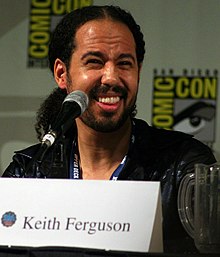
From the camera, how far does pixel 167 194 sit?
5.06 feet

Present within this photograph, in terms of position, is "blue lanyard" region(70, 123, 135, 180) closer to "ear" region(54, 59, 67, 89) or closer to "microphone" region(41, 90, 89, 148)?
"ear" region(54, 59, 67, 89)

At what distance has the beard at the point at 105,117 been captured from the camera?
1537 mm

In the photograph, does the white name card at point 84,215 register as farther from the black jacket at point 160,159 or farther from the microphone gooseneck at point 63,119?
the black jacket at point 160,159

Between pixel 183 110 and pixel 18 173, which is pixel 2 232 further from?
pixel 183 110

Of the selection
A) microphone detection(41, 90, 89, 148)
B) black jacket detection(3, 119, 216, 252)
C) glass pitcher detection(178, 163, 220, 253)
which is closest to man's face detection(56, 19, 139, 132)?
black jacket detection(3, 119, 216, 252)

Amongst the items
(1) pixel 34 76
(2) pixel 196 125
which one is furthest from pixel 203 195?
(1) pixel 34 76

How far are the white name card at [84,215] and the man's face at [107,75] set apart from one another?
1.82 ft

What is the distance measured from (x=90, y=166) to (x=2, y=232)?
2.18ft

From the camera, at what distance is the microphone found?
1.11m

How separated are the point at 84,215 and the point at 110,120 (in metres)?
0.59

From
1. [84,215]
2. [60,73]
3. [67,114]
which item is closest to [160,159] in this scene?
[60,73]

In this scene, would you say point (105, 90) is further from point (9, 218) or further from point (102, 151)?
point (9, 218)

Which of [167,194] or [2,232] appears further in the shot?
[167,194]

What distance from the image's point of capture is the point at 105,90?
60.4 inches
